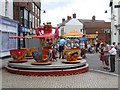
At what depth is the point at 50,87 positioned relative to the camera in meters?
10.1

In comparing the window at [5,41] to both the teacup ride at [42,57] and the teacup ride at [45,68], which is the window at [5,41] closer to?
the teacup ride at [45,68]

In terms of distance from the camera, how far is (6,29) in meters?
25.7

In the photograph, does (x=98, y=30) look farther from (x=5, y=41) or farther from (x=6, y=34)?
(x=5, y=41)

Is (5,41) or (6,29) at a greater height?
(6,29)

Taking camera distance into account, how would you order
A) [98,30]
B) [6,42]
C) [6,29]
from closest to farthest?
1. [6,29]
2. [6,42]
3. [98,30]

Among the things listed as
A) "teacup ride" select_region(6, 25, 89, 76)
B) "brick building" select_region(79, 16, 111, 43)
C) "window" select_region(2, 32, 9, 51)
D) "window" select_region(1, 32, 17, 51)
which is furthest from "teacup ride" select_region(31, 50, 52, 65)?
"brick building" select_region(79, 16, 111, 43)

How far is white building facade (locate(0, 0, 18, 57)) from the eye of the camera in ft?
79.2

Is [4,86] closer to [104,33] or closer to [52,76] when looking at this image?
[52,76]

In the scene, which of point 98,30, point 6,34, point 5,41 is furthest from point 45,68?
point 98,30

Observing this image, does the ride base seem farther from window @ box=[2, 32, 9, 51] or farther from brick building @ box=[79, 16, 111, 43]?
brick building @ box=[79, 16, 111, 43]

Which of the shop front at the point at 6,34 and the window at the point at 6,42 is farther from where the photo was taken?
the window at the point at 6,42

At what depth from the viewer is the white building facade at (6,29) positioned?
79.2 feet

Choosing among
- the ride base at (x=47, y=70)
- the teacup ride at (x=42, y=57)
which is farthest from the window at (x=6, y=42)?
the ride base at (x=47, y=70)

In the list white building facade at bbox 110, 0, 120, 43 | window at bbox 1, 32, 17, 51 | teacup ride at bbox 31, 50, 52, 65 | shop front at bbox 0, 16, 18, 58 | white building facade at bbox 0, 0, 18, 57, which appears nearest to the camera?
teacup ride at bbox 31, 50, 52, 65
